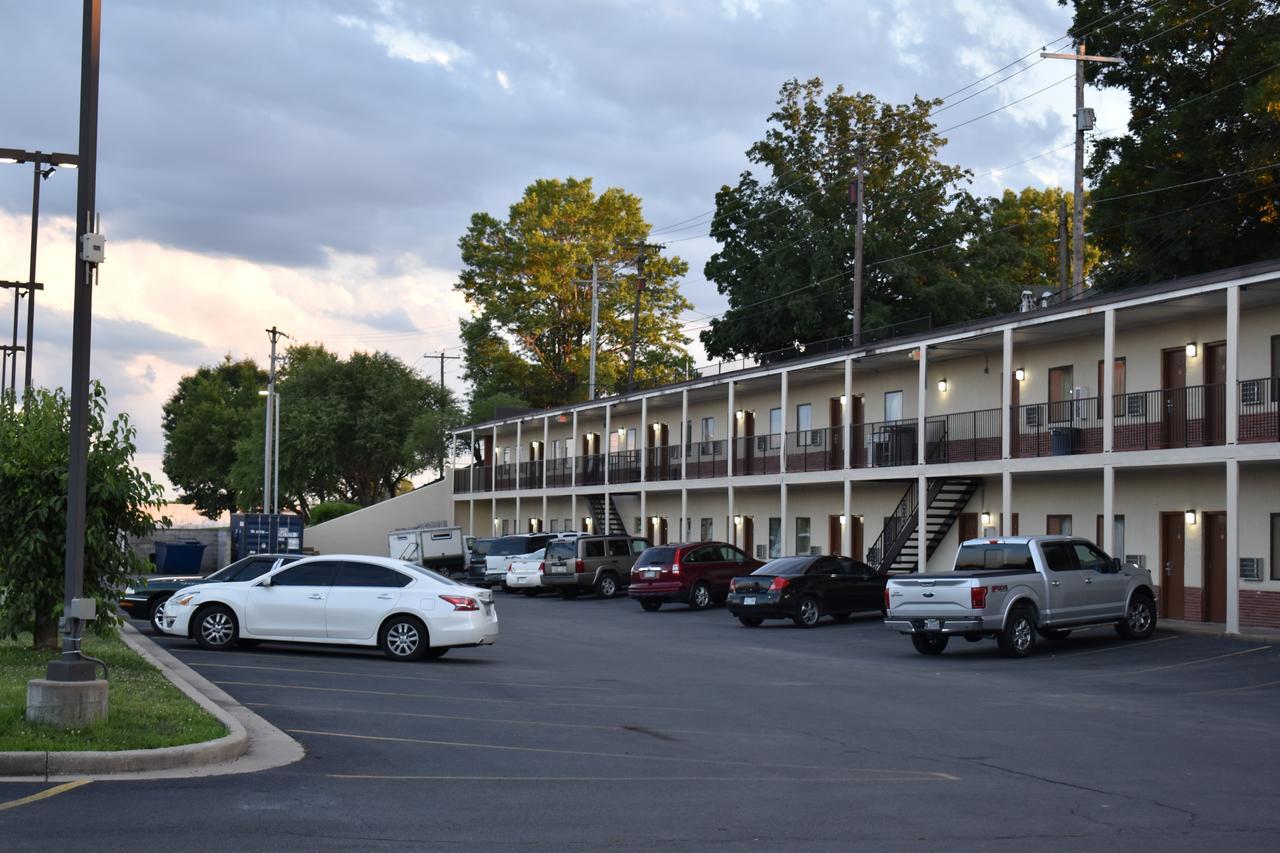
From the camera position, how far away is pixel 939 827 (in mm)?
9461

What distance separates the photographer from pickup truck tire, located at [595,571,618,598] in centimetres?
4431

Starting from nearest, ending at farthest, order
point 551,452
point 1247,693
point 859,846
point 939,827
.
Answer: point 859,846 → point 939,827 → point 1247,693 → point 551,452

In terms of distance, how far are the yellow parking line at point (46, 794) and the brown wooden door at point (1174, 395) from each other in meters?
23.3

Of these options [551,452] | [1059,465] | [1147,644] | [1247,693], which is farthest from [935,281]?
[1247,693]

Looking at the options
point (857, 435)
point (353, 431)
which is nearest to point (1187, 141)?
point (857, 435)

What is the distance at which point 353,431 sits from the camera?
91875 millimetres

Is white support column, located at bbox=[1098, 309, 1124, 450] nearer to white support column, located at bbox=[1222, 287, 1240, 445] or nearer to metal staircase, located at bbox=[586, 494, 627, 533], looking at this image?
white support column, located at bbox=[1222, 287, 1240, 445]

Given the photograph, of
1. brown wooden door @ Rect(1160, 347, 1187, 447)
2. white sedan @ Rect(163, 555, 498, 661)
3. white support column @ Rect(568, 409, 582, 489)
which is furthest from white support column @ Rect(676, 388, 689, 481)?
white sedan @ Rect(163, 555, 498, 661)

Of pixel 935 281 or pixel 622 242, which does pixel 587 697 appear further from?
pixel 622 242

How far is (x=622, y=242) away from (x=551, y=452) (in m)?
17.3

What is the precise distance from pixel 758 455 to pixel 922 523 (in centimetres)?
1326

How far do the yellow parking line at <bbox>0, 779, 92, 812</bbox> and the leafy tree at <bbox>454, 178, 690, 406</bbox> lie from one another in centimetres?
6937

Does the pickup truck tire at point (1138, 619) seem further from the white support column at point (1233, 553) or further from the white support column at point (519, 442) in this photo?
the white support column at point (519, 442)

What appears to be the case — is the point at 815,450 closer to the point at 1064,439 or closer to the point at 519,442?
the point at 1064,439
